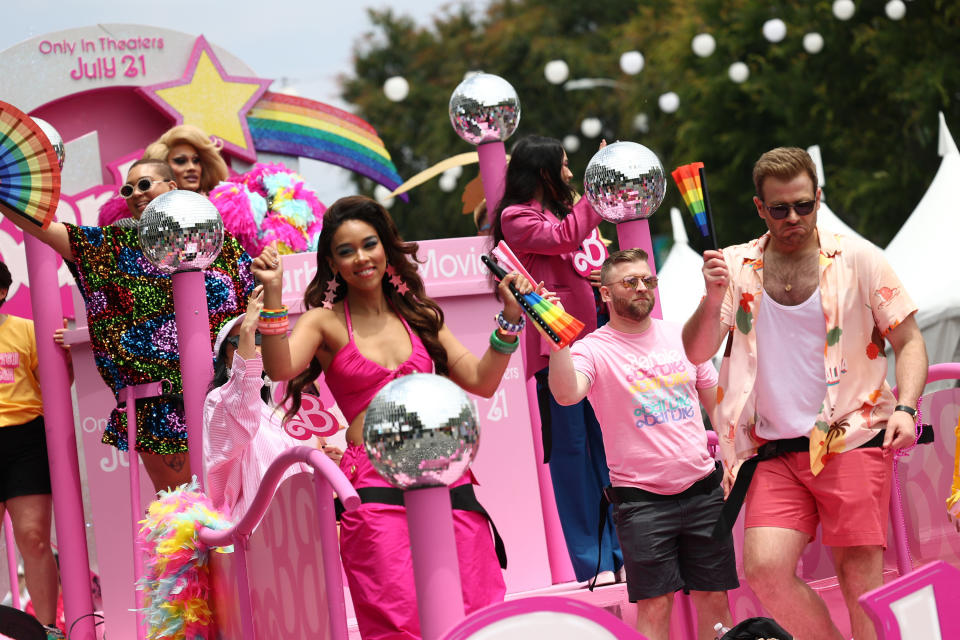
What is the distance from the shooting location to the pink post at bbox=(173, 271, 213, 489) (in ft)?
15.0

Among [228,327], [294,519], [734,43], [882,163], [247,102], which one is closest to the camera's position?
[294,519]

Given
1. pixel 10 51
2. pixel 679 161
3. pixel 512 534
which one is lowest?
pixel 512 534

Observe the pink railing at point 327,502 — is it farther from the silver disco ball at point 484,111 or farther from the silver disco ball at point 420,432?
the silver disco ball at point 484,111

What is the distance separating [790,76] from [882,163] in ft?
7.27

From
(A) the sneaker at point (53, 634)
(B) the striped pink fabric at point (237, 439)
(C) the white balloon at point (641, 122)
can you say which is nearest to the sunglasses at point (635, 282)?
(B) the striped pink fabric at point (237, 439)

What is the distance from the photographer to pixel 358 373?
3.89 m

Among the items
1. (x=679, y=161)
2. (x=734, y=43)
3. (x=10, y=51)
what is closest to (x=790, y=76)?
(x=734, y=43)

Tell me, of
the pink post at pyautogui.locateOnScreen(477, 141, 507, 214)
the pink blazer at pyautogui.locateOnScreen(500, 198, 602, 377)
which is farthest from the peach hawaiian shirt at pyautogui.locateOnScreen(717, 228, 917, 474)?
the pink post at pyautogui.locateOnScreen(477, 141, 507, 214)

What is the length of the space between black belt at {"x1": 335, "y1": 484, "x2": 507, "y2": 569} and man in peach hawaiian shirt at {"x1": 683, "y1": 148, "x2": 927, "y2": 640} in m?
0.78

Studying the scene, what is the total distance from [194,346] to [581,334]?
60.0 inches

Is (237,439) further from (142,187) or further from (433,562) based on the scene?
(433,562)

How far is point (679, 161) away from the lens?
90.7 feet

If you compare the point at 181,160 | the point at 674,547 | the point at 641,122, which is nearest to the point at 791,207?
the point at 674,547

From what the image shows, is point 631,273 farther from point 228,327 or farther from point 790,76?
point 790,76
